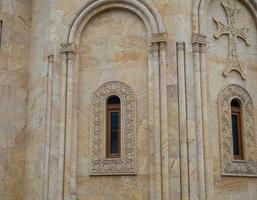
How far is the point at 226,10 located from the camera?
15.0 meters

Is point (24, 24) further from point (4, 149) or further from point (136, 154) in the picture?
point (136, 154)

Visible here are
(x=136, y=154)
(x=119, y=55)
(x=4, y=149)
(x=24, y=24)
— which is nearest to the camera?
(x=136, y=154)

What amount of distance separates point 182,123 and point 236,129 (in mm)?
2294

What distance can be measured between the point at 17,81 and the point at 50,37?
6.94 ft

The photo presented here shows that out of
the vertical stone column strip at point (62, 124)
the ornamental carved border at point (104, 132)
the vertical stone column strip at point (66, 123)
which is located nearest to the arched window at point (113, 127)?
the ornamental carved border at point (104, 132)

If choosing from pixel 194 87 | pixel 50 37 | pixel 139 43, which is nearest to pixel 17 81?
pixel 50 37

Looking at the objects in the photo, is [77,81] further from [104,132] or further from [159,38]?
[159,38]

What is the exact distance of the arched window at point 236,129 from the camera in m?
14.2

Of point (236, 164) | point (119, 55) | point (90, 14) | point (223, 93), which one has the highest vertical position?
point (90, 14)

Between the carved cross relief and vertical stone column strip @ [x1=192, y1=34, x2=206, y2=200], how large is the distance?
112 cm

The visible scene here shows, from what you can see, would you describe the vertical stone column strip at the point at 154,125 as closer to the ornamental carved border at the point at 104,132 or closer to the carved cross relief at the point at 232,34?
the ornamental carved border at the point at 104,132

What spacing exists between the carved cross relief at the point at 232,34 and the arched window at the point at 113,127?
3.52m

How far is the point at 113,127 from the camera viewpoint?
46.2 feet

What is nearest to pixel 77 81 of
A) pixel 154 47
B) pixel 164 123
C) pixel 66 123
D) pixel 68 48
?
pixel 68 48
